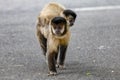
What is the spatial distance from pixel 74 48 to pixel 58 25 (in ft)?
8.62

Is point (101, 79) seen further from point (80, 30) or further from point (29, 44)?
point (80, 30)

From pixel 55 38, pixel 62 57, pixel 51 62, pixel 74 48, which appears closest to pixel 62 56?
pixel 62 57

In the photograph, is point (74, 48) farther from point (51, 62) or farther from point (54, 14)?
point (51, 62)

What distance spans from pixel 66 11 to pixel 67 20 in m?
0.17

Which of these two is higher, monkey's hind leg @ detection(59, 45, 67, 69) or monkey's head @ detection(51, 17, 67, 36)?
monkey's head @ detection(51, 17, 67, 36)

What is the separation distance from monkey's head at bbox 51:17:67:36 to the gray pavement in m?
0.66

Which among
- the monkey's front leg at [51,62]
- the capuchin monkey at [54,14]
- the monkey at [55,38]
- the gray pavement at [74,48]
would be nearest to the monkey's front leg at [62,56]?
the monkey at [55,38]

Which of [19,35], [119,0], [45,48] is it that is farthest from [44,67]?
[119,0]

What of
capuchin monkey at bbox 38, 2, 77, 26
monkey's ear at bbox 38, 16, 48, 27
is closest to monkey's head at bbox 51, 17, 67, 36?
capuchin monkey at bbox 38, 2, 77, 26

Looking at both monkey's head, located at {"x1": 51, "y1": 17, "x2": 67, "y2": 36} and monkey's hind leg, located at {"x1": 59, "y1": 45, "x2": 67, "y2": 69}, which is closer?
monkey's head, located at {"x1": 51, "y1": 17, "x2": 67, "y2": 36}

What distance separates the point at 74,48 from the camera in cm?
1034

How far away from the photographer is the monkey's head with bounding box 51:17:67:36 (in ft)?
25.4

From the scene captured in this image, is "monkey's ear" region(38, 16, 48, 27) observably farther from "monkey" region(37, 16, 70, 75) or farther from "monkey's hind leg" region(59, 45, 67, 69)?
"monkey's hind leg" region(59, 45, 67, 69)

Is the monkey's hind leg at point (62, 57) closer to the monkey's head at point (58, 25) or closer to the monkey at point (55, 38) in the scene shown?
the monkey at point (55, 38)
